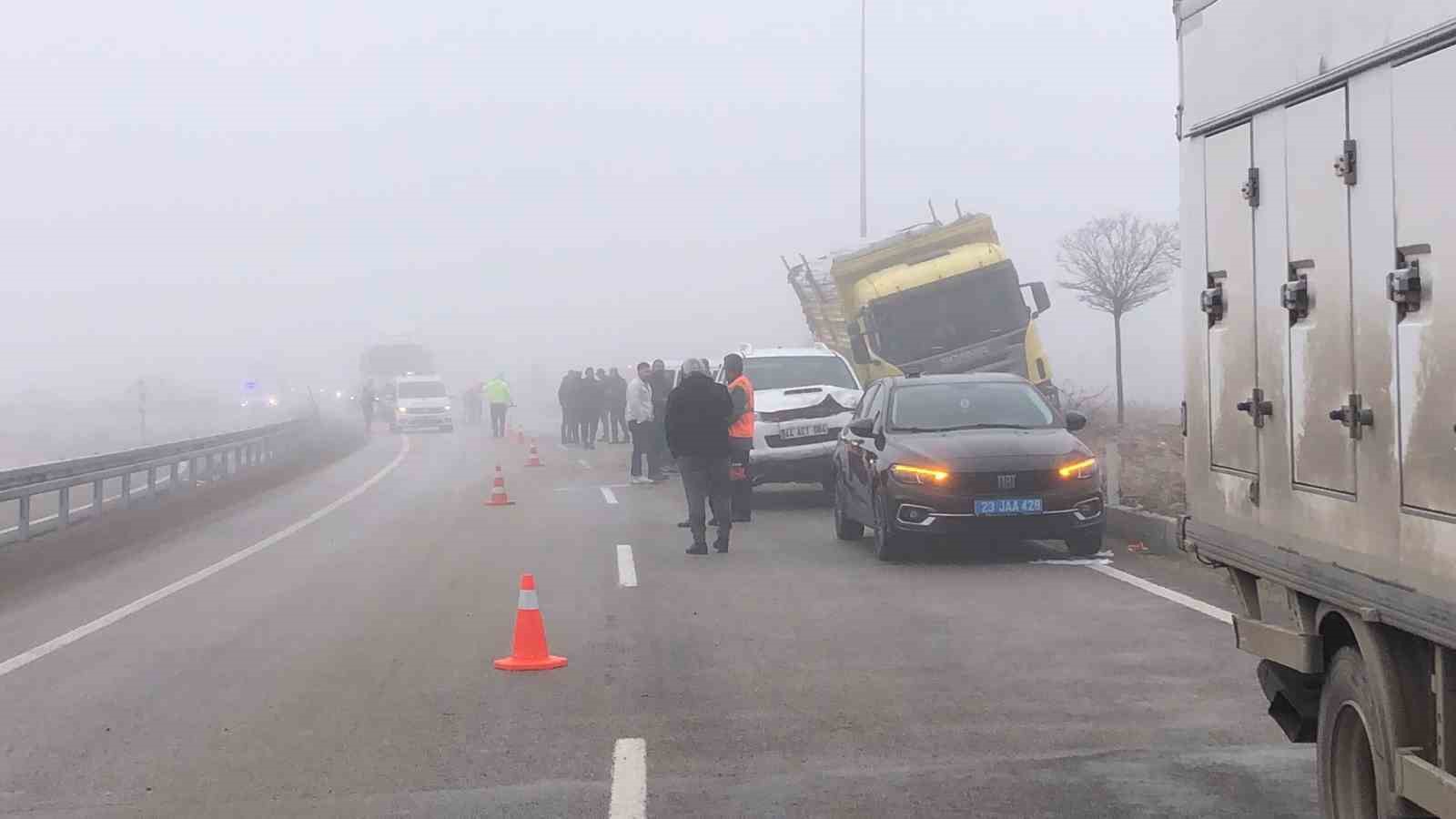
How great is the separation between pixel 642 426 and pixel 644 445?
0.98 feet

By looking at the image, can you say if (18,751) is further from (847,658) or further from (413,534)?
(413,534)

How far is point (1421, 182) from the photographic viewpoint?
4.25 m

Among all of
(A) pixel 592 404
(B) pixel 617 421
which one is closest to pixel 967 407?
(A) pixel 592 404

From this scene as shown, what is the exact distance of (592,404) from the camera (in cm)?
3972

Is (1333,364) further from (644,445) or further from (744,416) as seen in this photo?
(644,445)

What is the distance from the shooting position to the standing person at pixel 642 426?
2558cm

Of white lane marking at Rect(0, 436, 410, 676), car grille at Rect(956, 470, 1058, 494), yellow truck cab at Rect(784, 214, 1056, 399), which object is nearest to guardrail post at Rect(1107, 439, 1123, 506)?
car grille at Rect(956, 470, 1058, 494)

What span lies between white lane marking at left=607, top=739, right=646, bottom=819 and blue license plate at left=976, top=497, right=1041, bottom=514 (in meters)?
6.67

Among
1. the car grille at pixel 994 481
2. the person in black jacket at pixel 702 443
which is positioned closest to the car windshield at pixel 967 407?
the car grille at pixel 994 481

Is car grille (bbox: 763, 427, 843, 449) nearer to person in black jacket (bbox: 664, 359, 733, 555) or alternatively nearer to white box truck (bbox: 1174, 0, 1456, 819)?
person in black jacket (bbox: 664, 359, 733, 555)

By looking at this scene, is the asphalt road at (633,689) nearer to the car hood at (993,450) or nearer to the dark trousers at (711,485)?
the dark trousers at (711,485)

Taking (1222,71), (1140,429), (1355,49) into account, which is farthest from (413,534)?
(1140,429)

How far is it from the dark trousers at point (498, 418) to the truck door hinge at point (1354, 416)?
43.7 metres

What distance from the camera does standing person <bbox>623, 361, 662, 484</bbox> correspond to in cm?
2558
